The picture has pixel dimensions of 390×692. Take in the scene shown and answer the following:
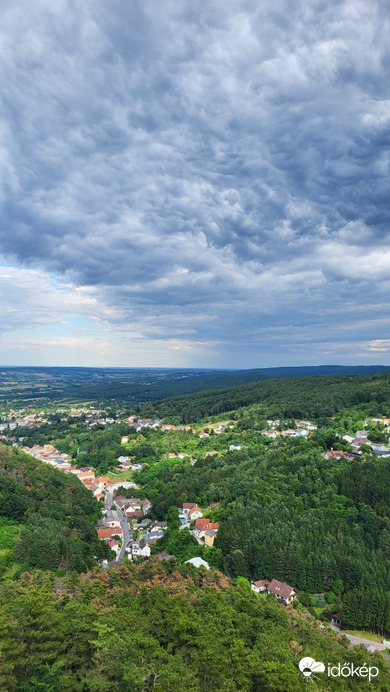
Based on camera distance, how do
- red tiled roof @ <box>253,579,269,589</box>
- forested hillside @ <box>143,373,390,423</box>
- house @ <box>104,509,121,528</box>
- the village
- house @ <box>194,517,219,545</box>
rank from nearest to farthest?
red tiled roof @ <box>253,579,269,589</box>, the village, house @ <box>194,517,219,545</box>, house @ <box>104,509,121,528</box>, forested hillside @ <box>143,373,390,423</box>

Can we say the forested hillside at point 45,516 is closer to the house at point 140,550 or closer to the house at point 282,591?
the house at point 140,550

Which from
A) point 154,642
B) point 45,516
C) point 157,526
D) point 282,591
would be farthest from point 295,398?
point 154,642

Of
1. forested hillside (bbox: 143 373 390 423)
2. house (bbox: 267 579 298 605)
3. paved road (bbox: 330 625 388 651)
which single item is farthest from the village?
forested hillside (bbox: 143 373 390 423)

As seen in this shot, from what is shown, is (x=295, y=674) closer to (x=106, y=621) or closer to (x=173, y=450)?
(x=106, y=621)

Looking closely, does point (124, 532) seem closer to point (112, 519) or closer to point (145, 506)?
point (112, 519)

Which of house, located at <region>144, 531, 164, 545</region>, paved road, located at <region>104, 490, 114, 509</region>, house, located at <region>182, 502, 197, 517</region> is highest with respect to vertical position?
house, located at <region>182, 502, 197, 517</region>

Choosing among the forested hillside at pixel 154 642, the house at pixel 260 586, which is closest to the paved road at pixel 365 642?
the house at pixel 260 586

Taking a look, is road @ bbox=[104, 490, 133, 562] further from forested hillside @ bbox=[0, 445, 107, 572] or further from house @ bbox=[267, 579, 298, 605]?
house @ bbox=[267, 579, 298, 605]

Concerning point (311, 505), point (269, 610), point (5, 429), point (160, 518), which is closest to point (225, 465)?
point (160, 518)
